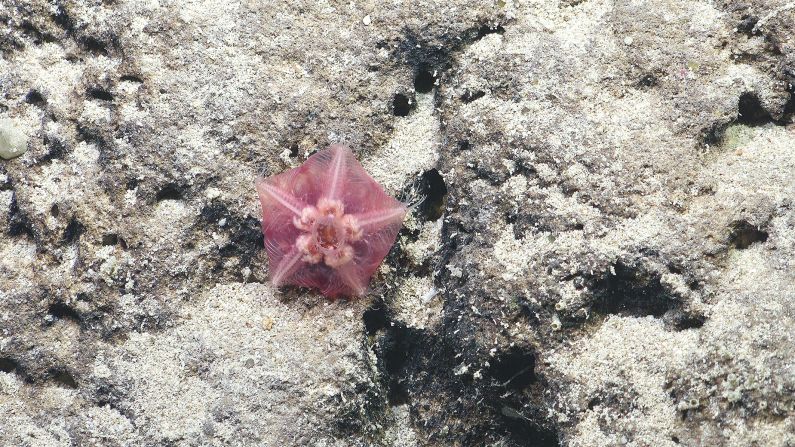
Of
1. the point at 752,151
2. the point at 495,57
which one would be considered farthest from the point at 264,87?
the point at 752,151

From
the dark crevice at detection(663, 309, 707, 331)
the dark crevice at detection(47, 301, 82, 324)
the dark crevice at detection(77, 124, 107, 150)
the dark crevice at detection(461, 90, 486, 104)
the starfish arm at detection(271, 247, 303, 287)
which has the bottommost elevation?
the dark crevice at detection(663, 309, 707, 331)

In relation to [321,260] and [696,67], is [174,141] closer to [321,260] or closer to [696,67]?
[321,260]

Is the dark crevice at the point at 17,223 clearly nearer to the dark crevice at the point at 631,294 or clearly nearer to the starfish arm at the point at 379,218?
the starfish arm at the point at 379,218

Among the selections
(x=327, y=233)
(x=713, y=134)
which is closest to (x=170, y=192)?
(x=327, y=233)

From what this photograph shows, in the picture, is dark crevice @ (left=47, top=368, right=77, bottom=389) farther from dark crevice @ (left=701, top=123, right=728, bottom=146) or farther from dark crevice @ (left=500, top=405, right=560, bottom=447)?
dark crevice @ (left=701, top=123, right=728, bottom=146)

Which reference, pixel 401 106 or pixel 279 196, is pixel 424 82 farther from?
pixel 279 196

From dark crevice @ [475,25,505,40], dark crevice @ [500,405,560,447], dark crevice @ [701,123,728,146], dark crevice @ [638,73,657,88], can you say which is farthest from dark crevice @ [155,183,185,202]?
dark crevice @ [701,123,728,146]

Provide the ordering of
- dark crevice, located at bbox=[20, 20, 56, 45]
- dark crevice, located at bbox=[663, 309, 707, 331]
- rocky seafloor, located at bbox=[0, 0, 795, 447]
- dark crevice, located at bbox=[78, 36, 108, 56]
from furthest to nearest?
dark crevice, located at bbox=[20, 20, 56, 45], dark crevice, located at bbox=[78, 36, 108, 56], rocky seafloor, located at bbox=[0, 0, 795, 447], dark crevice, located at bbox=[663, 309, 707, 331]
